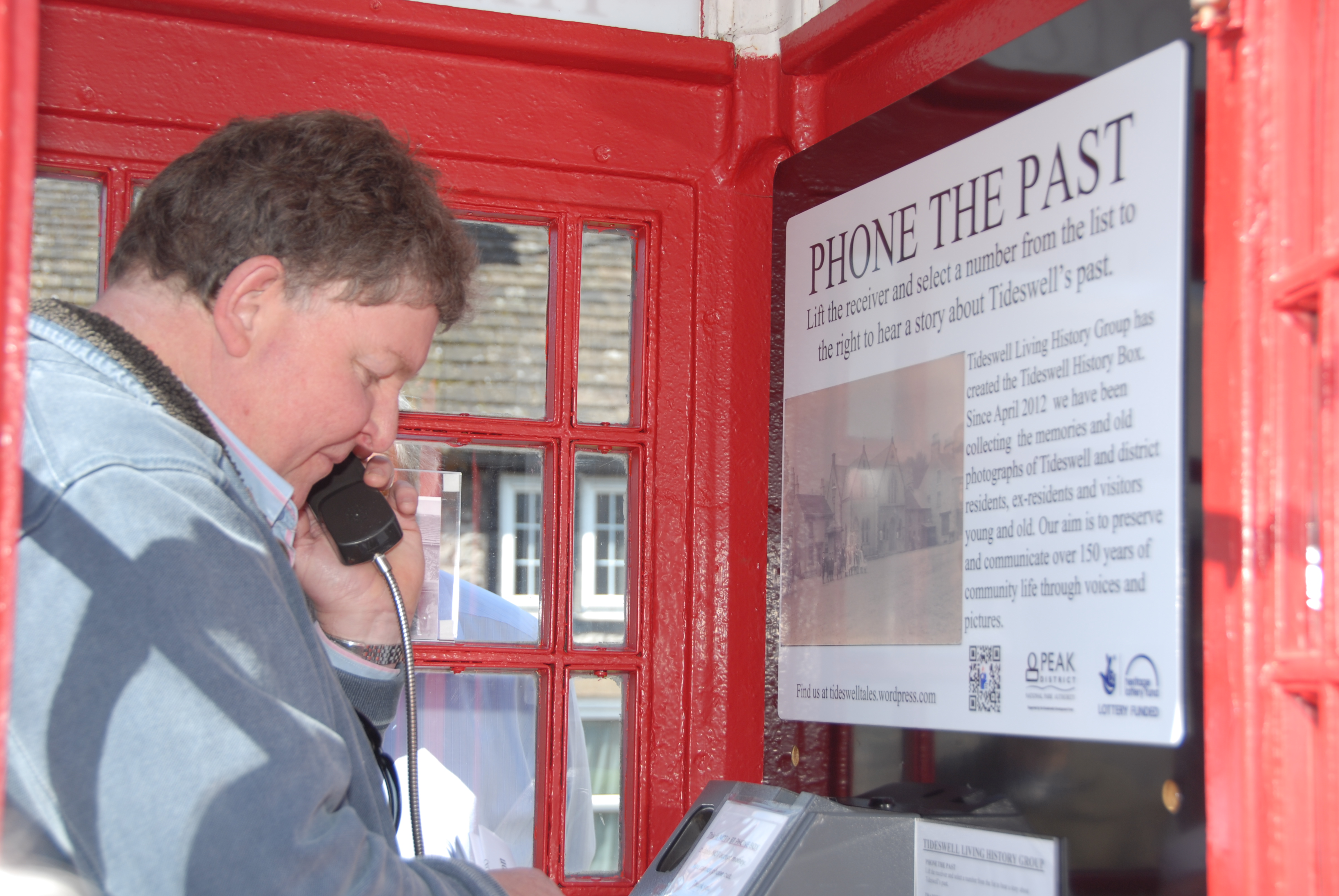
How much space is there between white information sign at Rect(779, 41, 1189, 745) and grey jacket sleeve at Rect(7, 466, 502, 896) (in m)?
0.81

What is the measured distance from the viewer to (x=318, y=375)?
1440mm

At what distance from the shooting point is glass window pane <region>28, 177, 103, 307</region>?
6.19ft

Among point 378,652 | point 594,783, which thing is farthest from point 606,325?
point 594,783

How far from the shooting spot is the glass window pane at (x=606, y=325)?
2.09 metres

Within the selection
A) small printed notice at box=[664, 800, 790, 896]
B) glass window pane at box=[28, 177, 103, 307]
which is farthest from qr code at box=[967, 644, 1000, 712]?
glass window pane at box=[28, 177, 103, 307]

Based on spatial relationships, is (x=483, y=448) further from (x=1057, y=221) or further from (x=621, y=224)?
(x=1057, y=221)

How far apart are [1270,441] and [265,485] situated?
3.51ft

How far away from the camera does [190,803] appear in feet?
3.30

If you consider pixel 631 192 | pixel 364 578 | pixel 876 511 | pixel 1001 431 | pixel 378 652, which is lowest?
pixel 378 652

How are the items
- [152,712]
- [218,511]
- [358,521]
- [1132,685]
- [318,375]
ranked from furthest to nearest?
[358,521] < [318,375] < [1132,685] < [218,511] < [152,712]

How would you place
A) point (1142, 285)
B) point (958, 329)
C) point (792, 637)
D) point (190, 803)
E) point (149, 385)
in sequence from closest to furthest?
point (190, 803)
point (149, 385)
point (1142, 285)
point (958, 329)
point (792, 637)

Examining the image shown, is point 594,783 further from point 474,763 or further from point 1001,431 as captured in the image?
point 1001,431

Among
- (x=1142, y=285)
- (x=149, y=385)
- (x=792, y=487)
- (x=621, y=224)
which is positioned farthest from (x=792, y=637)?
(x=149, y=385)

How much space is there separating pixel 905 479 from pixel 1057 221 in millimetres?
423
